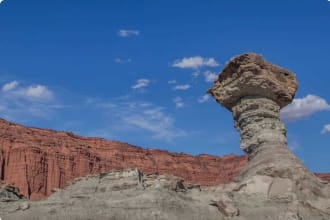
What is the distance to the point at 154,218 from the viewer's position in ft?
41.7

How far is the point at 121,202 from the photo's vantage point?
1323cm

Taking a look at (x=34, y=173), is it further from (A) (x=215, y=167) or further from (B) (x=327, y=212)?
(B) (x=327, y=212)

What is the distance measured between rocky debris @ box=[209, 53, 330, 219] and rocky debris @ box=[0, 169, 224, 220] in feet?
6.19

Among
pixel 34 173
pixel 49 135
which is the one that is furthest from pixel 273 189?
pixel 49 135

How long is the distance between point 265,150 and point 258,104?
75.6 inches

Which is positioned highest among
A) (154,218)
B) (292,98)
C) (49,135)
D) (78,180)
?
(49,135)

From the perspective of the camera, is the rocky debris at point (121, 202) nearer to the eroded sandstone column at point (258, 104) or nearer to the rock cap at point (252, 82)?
the eroded sandstone column at point (258, 104)

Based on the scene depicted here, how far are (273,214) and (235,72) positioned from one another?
6976 millimetres

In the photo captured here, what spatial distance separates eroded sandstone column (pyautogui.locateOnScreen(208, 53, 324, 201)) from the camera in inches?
770

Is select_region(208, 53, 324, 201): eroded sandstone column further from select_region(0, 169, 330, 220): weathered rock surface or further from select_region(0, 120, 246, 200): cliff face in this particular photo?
select_region(0, 120, 246, 200): cliff face

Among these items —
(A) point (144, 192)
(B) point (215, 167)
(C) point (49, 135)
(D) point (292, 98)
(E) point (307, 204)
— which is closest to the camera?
(A) point (144, 192)

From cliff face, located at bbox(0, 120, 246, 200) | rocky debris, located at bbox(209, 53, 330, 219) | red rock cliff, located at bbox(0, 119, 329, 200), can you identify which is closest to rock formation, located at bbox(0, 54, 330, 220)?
rocky debris, located at bbox(209, 53, 330, 219)

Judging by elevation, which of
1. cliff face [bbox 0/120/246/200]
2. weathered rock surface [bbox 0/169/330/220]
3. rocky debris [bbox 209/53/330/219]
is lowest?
weathered rock surface [bbox 0/169/330/220]

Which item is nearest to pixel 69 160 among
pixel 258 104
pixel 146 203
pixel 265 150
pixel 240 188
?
pixel 258 104
